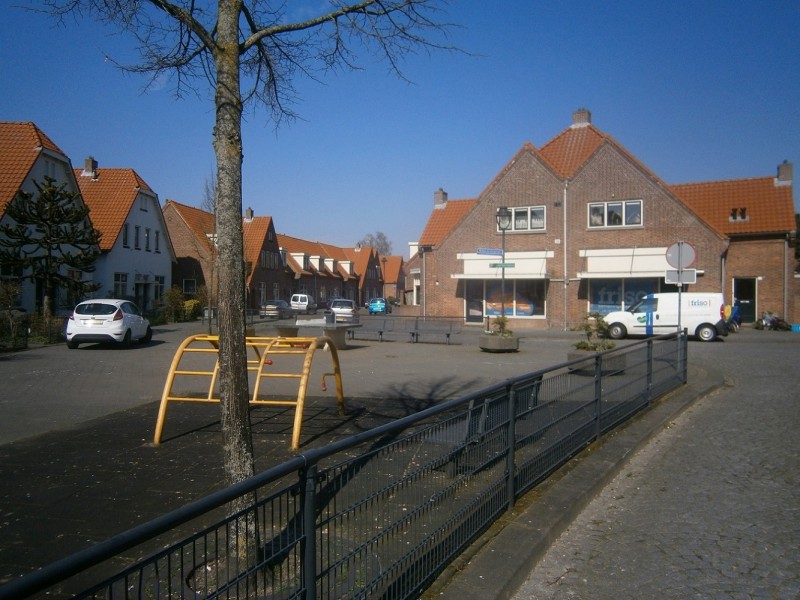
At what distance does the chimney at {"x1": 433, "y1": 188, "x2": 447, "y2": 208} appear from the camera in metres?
43.7

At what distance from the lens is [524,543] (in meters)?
4.49

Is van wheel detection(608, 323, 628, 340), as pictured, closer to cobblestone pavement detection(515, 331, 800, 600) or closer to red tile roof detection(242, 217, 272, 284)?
cobblestone pavement detection(515, 331, 800, 600)

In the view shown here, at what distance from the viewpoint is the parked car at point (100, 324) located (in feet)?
67.5

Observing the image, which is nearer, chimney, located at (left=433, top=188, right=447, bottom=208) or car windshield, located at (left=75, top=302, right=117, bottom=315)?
car windshield, located at (left=75, top=302, right=117, bottom=315)

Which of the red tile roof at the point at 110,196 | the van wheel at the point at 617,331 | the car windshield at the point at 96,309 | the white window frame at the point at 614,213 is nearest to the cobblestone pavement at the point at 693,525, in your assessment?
the car windshield at the point at 96,309

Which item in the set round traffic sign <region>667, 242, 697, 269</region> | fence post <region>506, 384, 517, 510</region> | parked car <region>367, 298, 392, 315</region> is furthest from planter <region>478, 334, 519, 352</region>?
parked car <region>367, 298, 392, 315</region>

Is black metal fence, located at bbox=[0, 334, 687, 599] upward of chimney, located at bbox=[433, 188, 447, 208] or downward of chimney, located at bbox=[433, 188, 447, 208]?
downward

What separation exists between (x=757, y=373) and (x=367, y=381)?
883 cm

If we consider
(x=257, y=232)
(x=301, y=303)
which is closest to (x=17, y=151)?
(x=257, y=232)

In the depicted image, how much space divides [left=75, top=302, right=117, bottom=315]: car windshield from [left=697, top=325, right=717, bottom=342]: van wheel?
2103cm

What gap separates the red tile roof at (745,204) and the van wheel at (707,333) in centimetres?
964

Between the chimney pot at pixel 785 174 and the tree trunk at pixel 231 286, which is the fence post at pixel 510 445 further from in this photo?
the chimney pot at pixel 785 174

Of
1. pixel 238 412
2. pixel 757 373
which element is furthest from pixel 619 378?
pixel 757 373

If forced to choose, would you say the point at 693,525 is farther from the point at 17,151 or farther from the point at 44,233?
the point at 17,151
